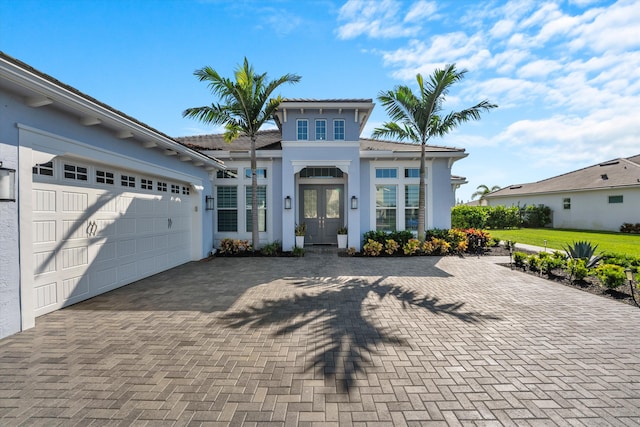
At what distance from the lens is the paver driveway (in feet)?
7.88

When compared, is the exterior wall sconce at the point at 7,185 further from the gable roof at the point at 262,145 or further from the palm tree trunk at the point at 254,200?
the gable roof at the point at 262,145

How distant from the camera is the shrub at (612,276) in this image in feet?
18.2

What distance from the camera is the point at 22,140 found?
12.9ft

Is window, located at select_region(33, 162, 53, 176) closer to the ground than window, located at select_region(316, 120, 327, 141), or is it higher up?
closer to the ground

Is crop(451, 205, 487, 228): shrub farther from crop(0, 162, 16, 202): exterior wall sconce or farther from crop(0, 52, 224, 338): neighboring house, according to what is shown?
crop(0, 162, 16, 202): exterior wall sconce

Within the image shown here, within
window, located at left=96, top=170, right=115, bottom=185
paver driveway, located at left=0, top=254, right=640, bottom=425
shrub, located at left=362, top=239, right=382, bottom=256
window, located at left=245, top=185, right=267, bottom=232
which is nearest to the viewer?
paver driveway, located at left=0, top=254, right=640, bottom=425

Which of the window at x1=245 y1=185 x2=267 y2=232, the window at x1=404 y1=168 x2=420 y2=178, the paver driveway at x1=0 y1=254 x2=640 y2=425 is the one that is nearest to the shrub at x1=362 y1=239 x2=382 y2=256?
the window at x1=404 y1=168 x2=420 y2=178

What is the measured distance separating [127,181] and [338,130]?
733 cm

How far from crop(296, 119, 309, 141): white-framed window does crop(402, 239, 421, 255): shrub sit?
5.80 meters

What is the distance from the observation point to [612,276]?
5.61 metres

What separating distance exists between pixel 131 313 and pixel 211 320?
1524mm

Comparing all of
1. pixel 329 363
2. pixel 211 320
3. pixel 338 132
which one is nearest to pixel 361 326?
pixel 329 363

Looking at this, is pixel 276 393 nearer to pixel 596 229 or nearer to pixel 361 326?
pixel 361 326

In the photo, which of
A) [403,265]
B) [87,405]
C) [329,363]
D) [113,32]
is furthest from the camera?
[403,265]
